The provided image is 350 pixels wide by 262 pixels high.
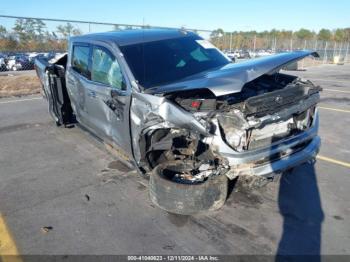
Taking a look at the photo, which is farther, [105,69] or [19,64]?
[19,64]

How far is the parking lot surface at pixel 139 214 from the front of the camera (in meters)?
3.07

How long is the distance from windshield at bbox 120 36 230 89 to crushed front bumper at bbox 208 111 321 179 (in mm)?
1258

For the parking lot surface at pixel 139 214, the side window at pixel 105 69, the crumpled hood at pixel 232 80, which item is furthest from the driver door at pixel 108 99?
the parking lot surface at pixel 139 214

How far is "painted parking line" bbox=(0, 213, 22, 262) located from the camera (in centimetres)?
291

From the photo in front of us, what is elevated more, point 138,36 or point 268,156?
point 138,36

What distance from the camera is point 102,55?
4.62 metres

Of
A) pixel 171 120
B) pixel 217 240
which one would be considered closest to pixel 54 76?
pixel 171 120

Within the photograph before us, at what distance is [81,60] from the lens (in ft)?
17.4

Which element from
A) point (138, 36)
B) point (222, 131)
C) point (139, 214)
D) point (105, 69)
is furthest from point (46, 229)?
point (138, 36)

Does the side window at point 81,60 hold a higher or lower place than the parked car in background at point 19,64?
higher

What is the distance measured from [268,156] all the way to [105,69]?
244 cm

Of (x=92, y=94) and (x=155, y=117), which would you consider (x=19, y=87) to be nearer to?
(x=92, y=94)

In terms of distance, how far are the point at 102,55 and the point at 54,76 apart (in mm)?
1975

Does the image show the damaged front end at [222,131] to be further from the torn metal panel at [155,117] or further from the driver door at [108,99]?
the driver door at [108,99]
